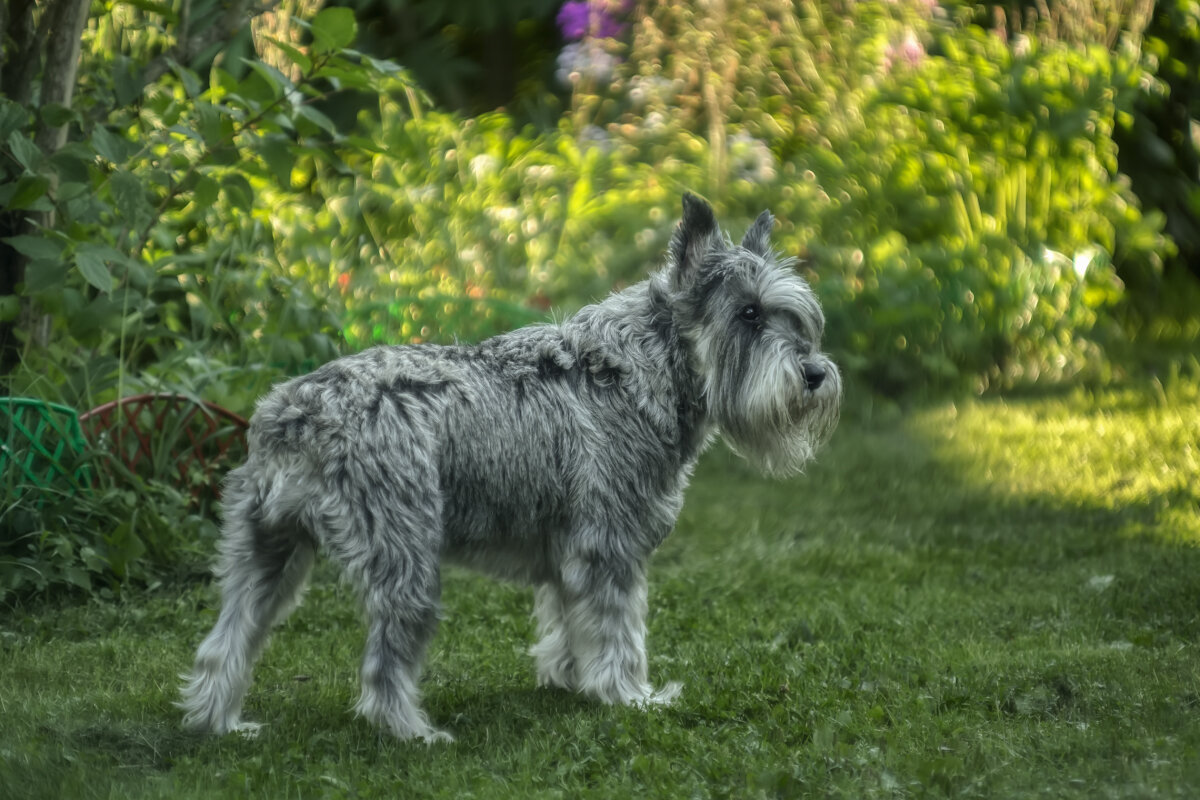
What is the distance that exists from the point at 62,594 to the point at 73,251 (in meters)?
1.48

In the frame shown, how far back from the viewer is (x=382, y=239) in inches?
383

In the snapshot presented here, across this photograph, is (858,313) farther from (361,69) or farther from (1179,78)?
(361,69)

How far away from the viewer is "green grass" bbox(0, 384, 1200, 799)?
12.6 ft

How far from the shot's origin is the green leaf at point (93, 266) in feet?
16.6

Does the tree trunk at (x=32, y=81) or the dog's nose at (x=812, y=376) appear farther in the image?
the tree trunk at (x=32, y=81)

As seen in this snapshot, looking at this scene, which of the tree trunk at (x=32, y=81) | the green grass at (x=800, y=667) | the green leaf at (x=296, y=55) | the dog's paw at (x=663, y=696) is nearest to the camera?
the green grass at (x=800, y=667)

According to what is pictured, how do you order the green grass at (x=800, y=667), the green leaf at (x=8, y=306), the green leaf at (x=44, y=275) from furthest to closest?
the green leaf at (x=8, y=306) → the green leaf at (x=44, y=275) → the green grass at (x=800, y=667)

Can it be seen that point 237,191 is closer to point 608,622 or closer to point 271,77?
point 271,77

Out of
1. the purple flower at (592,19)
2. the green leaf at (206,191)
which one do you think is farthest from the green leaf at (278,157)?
the purple flower at (592,19)

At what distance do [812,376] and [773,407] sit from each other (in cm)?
19

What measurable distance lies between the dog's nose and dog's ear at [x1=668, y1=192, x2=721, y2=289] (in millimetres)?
537

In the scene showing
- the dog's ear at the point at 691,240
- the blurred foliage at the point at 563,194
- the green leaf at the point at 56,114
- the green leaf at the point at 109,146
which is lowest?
the blurred foliage at the point at 563,194

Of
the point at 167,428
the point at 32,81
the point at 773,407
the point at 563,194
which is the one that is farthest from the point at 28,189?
the point at 563,194

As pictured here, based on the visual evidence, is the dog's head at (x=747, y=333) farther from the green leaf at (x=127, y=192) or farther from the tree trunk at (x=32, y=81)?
the tree trunk at (x=32, y=81)
